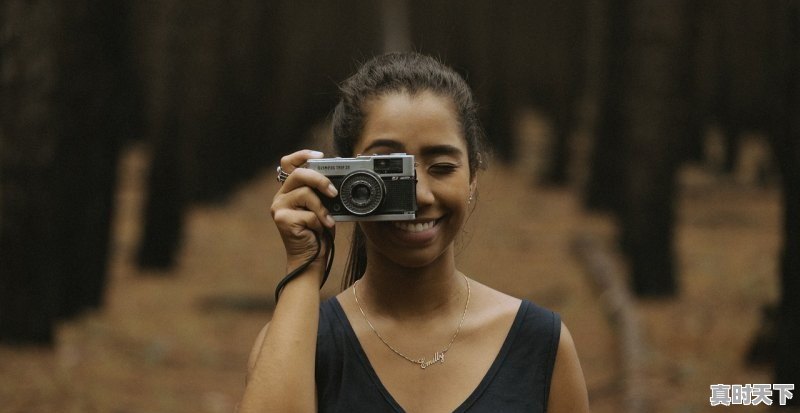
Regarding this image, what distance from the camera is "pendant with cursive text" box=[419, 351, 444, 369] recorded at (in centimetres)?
313

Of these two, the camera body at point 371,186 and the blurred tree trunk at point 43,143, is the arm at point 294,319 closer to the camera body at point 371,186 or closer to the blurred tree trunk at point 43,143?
the camera body at point 371,186

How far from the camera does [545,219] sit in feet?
69.5

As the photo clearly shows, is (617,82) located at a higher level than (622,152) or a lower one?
higher

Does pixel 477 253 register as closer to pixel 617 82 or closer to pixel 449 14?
pixel 617 82

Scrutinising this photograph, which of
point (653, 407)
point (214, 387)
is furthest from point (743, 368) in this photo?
point (214, 387)

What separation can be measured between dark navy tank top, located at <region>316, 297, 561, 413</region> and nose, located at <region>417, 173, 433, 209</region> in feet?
1.37

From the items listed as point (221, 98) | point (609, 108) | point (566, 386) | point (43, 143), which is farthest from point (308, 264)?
point (221, 98)

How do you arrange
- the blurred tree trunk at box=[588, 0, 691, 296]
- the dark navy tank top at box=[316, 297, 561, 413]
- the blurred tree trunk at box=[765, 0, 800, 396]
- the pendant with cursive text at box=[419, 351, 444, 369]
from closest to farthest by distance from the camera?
the dark navy tank top at box=[316, 297, 561, 413], the pendant with cursive text at box=[419, 351, 444, 369], the blurred tree trunk at box=[765, 0, 800, 396], the blurred tree trunk at box=[588, 0, 691, 296]

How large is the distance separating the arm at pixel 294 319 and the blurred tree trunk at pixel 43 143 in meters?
6.18

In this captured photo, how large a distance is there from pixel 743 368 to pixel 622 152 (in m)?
10.9

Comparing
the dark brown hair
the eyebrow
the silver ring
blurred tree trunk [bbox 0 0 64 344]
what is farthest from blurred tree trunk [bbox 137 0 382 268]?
blurred tree trunk [bbox 0 0 64 344]

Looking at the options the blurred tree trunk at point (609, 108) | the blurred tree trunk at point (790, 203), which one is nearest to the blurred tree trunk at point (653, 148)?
the blurred tree trunk at point (790, 203)

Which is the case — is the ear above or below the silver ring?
below

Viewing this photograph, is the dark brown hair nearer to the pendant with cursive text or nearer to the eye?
the eye
